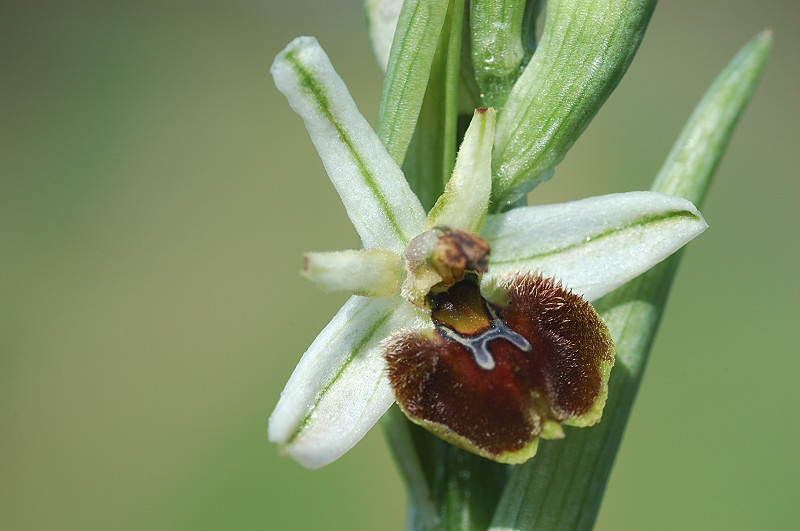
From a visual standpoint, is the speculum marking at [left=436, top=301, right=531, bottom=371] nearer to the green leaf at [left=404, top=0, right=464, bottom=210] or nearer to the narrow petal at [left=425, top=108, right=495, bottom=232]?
the narrow petal at [left=425, top=108, right=495, bottom=232]

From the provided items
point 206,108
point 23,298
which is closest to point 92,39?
point 206,108

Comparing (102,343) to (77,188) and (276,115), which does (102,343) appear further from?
(276,115)

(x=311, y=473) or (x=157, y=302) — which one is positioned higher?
(x=157, y=302)

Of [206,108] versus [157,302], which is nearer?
[157,302]

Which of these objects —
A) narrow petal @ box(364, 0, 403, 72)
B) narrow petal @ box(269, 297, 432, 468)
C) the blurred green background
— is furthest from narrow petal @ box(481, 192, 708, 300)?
the blurred green background

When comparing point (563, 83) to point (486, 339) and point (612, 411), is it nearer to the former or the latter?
point (486, 339)
